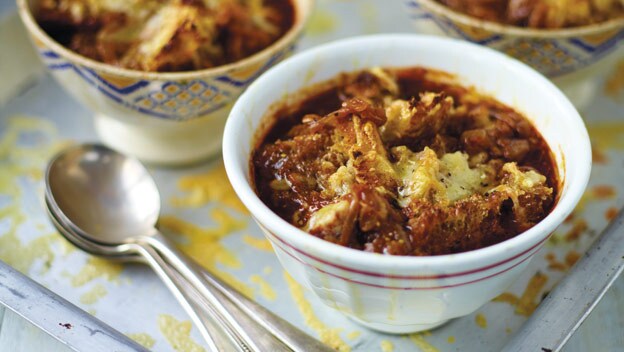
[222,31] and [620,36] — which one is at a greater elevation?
[620,36]

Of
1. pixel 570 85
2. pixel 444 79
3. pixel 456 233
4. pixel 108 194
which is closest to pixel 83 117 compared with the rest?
pixel 108 194

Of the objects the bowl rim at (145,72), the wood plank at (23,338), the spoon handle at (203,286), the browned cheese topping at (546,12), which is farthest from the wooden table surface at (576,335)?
the browned cheese topping at (546,12)

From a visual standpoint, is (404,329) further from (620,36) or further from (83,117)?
(83,117)

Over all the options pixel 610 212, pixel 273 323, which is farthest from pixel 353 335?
pixel 610 212

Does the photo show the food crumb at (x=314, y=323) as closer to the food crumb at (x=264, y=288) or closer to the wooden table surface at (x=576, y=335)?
the food crumb at (x=264, y=288)

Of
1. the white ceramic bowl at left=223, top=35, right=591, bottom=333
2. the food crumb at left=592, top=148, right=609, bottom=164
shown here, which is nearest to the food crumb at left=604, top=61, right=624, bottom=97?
the food crumb at left=592, top=148, right=609, bottom=164
